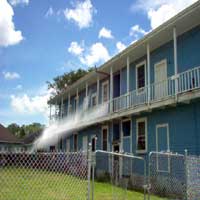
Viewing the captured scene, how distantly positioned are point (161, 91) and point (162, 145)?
8.44 feet

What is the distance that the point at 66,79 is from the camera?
152ft

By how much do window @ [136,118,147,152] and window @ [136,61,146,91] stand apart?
2054 millimetres

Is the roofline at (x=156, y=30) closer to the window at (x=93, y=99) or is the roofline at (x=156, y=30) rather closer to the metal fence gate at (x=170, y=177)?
the window at (x=93, y=99)

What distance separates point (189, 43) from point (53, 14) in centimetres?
675

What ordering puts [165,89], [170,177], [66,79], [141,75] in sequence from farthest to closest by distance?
[66,79]
[141,75]
[165,89]
[170,177]

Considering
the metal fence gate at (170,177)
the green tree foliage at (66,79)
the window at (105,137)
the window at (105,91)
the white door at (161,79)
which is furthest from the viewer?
the green tree foliage at (66,79)

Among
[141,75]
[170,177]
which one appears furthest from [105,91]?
[170,177]

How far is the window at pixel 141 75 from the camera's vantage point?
55.6ft

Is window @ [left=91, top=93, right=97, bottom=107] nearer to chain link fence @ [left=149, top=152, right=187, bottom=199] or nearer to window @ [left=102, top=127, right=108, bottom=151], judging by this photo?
window @ [left=102, top=127, right=108, bottom=151]

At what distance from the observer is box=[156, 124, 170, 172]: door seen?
1395 cm

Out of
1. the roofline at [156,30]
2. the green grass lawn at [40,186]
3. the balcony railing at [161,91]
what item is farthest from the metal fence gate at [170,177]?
the roofline at [156,30]

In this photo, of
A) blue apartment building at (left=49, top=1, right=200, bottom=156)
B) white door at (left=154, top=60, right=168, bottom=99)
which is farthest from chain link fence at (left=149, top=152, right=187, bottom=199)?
white door at (left=154, top=60, right=168, bottom=99)

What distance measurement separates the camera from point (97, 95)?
2148 cm

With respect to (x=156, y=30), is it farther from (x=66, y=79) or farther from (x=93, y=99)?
(x=66, y=79)
